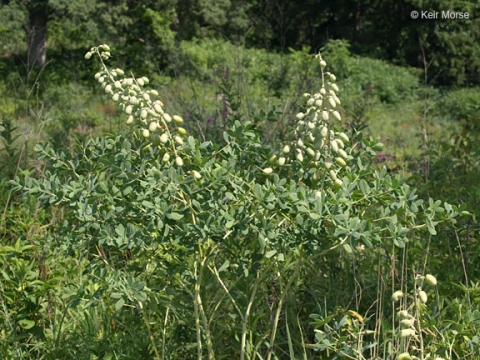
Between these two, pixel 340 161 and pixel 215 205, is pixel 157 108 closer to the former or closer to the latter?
Answer: pixel 215 205

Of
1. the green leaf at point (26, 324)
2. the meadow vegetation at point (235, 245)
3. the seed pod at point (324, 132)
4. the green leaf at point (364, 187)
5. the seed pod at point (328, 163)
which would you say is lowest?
the green leaf at point (26, 324)

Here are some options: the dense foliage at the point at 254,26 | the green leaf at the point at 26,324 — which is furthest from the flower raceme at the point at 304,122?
the dense foliage at the point at 254,26

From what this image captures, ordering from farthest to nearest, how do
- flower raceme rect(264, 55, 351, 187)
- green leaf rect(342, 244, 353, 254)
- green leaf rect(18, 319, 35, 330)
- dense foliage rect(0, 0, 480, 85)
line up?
dense foliage rect(0, 0, 480, 85)
green leaf rect(18, 319, 35, 330)
flower raceme rect(264, 55, 351, 187)
green leaf rect(342, 244, 353, 254)

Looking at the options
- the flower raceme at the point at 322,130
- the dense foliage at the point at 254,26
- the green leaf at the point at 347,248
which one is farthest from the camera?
the dense foliage at the point at 254,26

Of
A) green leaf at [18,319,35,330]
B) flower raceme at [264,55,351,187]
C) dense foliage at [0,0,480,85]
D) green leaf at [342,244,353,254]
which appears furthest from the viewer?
dense foliage at [0,0,480,85]

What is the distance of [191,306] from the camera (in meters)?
2.37

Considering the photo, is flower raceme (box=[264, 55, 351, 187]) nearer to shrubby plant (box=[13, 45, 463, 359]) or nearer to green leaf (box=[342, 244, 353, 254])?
shrubby plant (box=[13, 45, 463, 359])

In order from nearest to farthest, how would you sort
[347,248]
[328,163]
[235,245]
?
[347,248]
[328,163]
[235,245]

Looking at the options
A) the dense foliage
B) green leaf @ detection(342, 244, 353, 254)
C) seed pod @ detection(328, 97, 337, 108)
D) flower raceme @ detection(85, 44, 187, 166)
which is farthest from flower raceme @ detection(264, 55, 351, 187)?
the dense foliage

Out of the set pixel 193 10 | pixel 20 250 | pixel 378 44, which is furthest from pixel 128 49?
pixel 20 250

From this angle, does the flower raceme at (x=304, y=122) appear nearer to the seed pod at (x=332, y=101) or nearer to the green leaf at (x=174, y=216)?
the seed pod at (x=332, y=101)

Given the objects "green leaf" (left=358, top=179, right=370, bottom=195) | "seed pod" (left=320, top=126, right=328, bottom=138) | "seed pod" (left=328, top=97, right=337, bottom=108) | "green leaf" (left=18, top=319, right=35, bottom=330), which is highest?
"seed pod" (left=328, top=97, right=337, bottom=108)

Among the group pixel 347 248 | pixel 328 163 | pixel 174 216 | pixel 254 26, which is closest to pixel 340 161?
pixel 328 163

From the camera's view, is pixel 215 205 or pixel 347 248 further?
pixel 215 205
